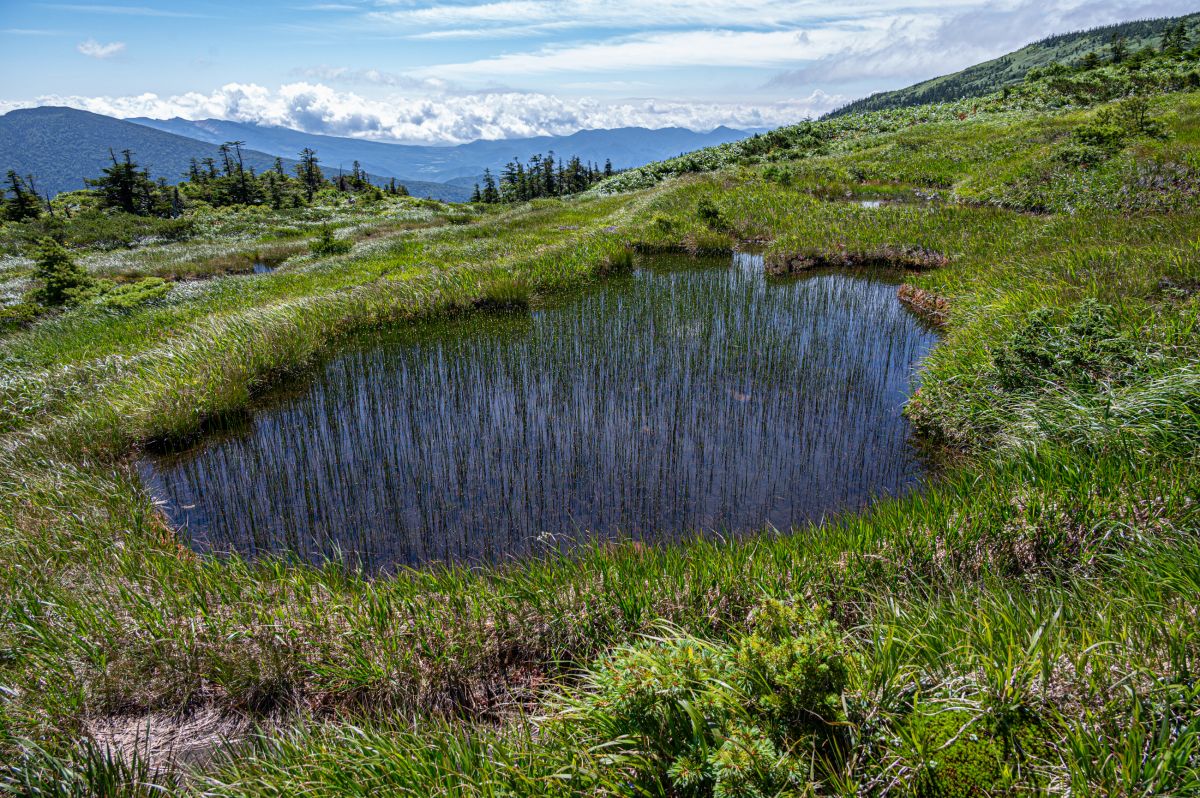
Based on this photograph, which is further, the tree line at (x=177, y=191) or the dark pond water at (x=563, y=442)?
the tree line at (x=177, y=191)

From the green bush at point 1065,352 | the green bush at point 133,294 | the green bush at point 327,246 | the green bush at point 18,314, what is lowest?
the green bush at point 1065,352

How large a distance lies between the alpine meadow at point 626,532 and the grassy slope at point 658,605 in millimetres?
34

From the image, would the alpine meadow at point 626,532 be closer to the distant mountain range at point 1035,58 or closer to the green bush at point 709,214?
the green bush at point 709,214

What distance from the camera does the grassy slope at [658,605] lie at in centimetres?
276

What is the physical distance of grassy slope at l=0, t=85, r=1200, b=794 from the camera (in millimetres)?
2764

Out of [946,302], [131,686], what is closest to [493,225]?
[946,302]

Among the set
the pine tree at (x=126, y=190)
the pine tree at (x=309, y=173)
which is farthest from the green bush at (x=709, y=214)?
the pine tree at (x=309, y=173)

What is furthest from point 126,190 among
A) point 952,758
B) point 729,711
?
point 952,758

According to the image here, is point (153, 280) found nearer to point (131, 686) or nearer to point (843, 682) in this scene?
point (131, 686)

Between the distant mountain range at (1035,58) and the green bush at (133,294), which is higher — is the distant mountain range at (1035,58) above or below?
above

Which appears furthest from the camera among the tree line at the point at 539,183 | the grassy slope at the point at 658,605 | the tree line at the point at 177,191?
the tree line at the point at 539,183

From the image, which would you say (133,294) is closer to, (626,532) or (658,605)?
(626,532)

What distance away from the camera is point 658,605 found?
4426 mm

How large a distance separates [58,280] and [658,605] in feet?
76.0
